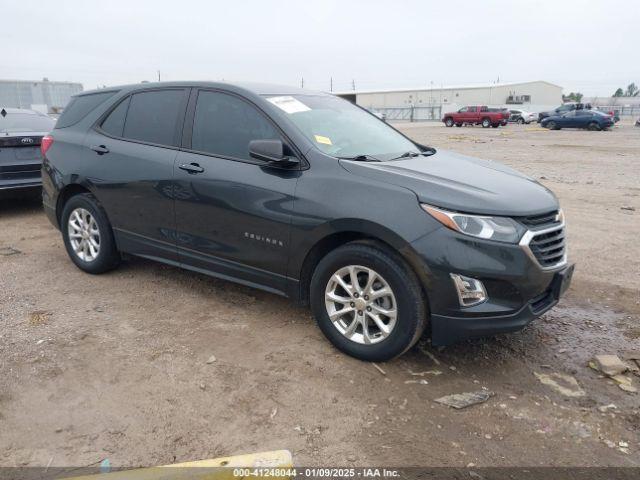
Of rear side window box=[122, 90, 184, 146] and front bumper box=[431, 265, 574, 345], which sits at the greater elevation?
rear side window box=[122, 90, 184, 146]

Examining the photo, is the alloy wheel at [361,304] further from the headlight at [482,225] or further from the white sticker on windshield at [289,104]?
the white sticker on windshield at [289,104]

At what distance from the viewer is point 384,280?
3.21m

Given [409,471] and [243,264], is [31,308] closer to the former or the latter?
[243,264]

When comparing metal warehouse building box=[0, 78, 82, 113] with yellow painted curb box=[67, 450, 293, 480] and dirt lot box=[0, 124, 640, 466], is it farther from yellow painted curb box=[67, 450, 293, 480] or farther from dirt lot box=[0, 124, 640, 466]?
yellow painted curb box=[67, 450, 293, 480]

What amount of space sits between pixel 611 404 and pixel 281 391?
6.17ft

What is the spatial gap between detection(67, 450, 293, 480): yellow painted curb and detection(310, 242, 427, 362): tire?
1.06 metres

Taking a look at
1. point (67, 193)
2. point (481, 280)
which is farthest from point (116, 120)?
point (481, 280)

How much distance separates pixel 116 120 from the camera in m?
4.76

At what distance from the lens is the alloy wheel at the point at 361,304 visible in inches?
128

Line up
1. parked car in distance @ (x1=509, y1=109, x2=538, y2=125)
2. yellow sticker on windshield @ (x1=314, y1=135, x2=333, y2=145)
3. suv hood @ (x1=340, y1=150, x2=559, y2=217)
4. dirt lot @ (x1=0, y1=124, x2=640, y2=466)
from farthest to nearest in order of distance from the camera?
parked car in distance @ (x1=509, y1=109, x2=538, y2=125)
yellow sticker on windshield @ (x1=314, y1=135, x2=333, y2=145)
suv hood @ (x1=340, y1=150, x2=559, y2=217)
dirt lot @ (x1=0, y1=124, x2=640, y2=466)

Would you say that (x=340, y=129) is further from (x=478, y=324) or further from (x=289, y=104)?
(x=478, y=324)

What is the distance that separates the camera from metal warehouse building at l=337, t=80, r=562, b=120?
7069 cm

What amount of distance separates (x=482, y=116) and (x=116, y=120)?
38471mm

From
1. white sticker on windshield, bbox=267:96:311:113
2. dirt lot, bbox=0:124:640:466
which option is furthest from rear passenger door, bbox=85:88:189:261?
white sticker on windshield, bbox=267:96:311:113
